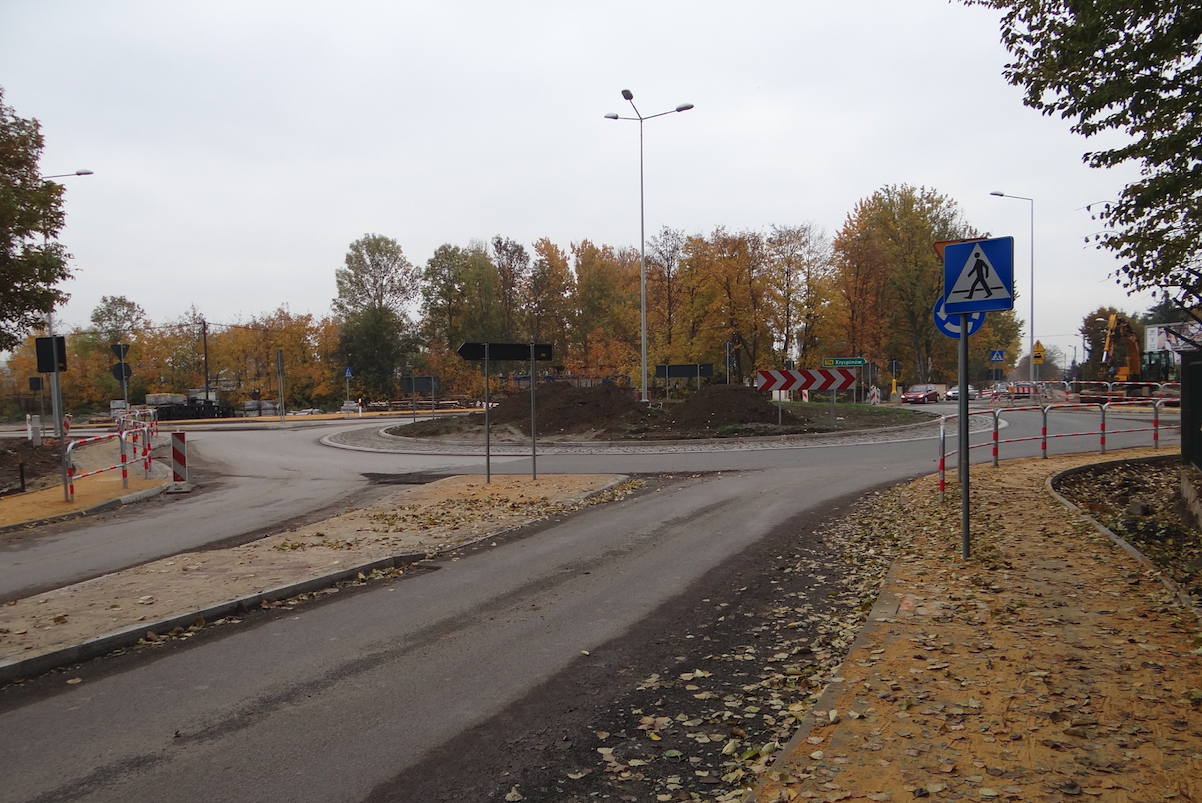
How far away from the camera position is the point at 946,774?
3574mm

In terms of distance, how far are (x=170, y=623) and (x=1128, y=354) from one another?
159 feet

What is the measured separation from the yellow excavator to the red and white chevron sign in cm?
2732

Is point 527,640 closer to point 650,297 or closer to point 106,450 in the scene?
point 106,450

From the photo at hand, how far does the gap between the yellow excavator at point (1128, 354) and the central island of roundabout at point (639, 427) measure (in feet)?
59.8

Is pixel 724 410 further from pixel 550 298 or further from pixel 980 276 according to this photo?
pixel 550 298

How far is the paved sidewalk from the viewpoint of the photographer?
11.5ft

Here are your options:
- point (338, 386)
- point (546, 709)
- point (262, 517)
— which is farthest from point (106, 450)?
point (338, 386)

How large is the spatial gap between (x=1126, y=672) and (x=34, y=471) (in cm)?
2332

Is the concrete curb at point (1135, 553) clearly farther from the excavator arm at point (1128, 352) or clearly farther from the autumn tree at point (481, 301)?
the autumn tree at point (481, 301)

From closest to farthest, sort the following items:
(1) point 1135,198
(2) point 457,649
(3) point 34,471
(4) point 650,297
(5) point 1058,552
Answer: (2) point 457,649 < (5) point 1058,552 < (1) point 1135,198 < (3) point 34,471 < (4) point 650,297

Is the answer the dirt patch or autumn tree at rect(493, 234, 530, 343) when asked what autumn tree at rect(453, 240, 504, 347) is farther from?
the dirt patch

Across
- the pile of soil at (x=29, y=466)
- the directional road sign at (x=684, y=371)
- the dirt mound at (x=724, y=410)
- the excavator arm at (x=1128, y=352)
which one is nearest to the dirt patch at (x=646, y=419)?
the dirt mound at (x=724, y=410)

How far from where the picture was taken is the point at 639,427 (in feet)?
87.2

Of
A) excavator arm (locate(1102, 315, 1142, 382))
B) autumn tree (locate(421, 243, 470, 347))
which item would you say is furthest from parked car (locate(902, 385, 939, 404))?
autumn tree (locate(421, 243, 470, 347))
